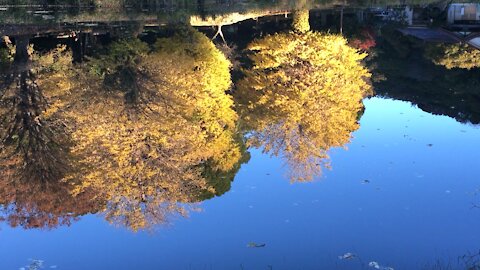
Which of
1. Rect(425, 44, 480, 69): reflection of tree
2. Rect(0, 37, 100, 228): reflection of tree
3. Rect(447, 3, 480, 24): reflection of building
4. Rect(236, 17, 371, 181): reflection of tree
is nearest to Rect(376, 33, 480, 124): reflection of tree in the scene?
Rect(425, 44, 480, 69): reflection of tree

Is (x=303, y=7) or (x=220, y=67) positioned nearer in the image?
(x=220, y=67)

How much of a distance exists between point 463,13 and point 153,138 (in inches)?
1183

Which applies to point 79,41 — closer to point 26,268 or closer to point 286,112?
point 286,112

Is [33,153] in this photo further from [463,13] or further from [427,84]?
[463,13]

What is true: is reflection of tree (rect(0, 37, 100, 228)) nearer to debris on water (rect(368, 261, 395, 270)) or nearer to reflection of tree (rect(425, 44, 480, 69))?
debris on water (rect(368, 261, 395, 270))

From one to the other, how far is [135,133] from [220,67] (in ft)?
24.0

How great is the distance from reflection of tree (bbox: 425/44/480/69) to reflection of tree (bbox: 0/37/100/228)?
19.3 meters

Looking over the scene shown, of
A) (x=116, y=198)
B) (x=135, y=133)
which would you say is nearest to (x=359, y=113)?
(x=135, y=133)

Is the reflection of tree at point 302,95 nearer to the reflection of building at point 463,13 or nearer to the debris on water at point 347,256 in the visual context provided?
the debris on water at point 347,256

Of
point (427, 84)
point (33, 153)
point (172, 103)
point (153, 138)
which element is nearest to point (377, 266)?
point (153, 138)

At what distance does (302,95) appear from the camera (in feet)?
66.4

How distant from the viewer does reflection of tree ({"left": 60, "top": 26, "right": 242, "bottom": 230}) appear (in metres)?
12.6

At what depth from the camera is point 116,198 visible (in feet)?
40.9

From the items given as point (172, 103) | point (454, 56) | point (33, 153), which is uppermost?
point (454, 56)
